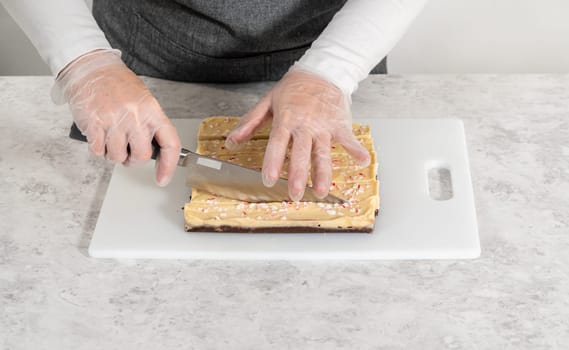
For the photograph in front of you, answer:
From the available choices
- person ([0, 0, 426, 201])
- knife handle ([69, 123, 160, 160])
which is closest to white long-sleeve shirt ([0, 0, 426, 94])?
person ([0, 0, 426, 201])

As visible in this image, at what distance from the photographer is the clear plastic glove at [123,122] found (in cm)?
144

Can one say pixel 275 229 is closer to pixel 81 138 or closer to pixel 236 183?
pixel 236 183

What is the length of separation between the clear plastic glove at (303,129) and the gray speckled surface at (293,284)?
152mm

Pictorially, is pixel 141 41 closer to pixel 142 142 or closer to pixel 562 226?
pixel 142 142

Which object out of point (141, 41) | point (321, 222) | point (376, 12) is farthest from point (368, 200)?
point (141, 41)

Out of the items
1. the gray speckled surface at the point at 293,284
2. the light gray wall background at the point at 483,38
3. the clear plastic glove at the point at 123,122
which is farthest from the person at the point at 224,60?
the light gray wall background at the point at 483,38

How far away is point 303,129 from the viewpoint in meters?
1.44

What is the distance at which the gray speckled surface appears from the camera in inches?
49.4

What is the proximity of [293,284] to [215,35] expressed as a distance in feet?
2.11

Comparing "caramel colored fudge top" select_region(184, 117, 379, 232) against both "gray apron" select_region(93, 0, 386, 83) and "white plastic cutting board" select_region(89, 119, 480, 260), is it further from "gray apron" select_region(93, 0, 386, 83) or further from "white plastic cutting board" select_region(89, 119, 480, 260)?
"gray apron" select_region(93, 0, 386, 83)

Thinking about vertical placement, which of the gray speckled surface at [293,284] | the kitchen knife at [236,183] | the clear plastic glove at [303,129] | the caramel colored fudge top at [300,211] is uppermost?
the clear plastic glove at [303,129]

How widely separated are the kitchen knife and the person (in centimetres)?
4

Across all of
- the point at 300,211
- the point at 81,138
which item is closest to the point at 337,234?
the point at 300,211

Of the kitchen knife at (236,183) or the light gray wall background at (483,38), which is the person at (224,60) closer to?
the kitchen knife at (236,183)
